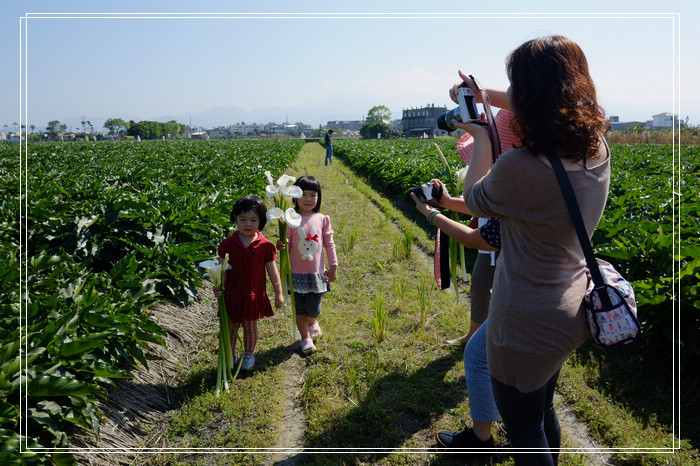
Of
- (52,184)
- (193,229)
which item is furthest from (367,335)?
(52,184)

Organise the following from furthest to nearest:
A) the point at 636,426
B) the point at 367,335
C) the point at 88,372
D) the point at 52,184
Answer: the point at 52,184 → the point at 367,335 → the point at 636,426 → the point at 88,372

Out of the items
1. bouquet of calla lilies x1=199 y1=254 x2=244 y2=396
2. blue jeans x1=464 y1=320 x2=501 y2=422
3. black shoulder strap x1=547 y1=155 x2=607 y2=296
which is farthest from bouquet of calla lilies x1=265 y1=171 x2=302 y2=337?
black shoulder strap x1=547 y1=155 x2=607 y2=296

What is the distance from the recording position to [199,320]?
4617 mm

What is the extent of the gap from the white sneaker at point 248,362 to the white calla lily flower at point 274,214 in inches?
48.2

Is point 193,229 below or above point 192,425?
above

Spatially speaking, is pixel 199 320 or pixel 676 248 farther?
pixel 199 320

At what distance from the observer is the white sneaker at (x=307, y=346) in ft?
13.4

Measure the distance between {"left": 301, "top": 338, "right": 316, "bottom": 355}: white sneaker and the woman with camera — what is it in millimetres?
2521

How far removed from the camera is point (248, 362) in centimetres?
381

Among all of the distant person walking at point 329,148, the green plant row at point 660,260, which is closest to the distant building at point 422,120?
the distant person walking at point 329,148

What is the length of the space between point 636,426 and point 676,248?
1519mm

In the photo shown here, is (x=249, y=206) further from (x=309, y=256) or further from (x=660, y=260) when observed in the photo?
(x=660, y=260)

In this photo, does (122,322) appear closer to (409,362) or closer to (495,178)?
(409,362)

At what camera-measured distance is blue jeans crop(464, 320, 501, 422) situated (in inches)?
98.2
